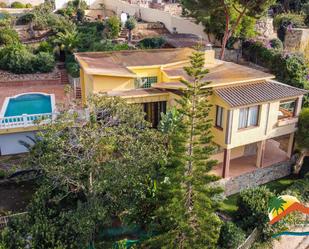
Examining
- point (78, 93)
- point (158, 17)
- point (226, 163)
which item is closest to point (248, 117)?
point (226, 163)

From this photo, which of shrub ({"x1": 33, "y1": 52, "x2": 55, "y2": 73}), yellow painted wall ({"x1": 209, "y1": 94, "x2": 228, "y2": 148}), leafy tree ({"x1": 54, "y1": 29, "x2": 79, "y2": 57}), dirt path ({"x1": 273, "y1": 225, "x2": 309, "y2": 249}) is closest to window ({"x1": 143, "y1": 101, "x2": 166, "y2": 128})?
yellow painted wall ({"x1": 209, "y1": 94, "x2": 228, "y2": 148})

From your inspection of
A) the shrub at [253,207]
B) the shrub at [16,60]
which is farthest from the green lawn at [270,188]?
the shrub at [16,60]

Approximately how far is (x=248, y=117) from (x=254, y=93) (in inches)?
53.5

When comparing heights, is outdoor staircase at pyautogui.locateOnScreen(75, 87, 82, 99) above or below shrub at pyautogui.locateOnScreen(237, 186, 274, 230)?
above

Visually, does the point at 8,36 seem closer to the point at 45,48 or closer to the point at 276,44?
the point at 45,48

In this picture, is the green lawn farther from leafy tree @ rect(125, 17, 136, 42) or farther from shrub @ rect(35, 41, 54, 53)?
shrub @ rect(35, 41, 54, 53)

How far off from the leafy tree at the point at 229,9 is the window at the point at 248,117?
42.5 feet

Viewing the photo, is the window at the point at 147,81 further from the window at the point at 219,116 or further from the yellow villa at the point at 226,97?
the window at the point at 219,116

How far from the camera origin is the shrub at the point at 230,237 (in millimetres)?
15773

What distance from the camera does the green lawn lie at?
61.8 feet

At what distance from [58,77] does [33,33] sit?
31.9 ft

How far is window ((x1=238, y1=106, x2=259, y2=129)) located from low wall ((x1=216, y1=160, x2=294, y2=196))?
10.1ft

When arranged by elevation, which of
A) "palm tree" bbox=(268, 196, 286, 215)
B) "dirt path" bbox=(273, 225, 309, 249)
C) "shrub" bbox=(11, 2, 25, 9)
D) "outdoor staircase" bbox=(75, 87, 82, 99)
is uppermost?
"shrub" bbox=(11, 2, 25, 9)

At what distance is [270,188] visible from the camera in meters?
21.2
